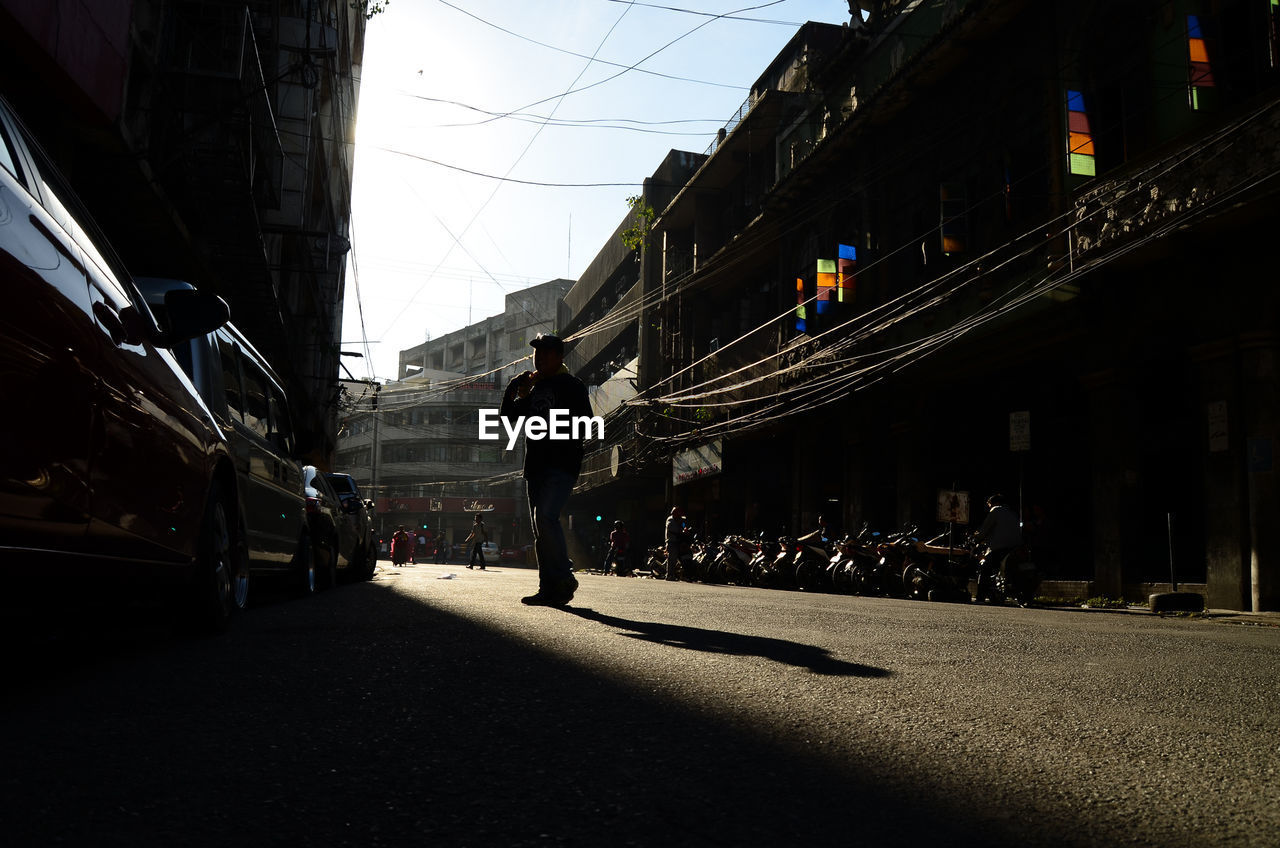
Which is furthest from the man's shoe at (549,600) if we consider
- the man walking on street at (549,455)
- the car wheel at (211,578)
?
the car wheel at (211,578)

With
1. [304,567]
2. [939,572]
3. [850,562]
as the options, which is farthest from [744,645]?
[850,562]

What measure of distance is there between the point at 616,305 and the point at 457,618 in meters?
46.1

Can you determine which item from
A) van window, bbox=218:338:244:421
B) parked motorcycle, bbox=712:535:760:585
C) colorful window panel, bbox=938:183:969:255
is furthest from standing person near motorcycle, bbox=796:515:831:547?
van window, bbox=218:338:244:421

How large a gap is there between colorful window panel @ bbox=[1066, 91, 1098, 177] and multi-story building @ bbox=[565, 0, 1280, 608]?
3 cm

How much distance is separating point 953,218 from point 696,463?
16758mm

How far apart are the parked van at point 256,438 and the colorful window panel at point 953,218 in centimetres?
1389

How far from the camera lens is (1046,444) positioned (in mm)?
17781

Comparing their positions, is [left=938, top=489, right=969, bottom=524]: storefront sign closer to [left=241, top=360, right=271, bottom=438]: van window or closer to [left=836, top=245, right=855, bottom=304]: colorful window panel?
[left=836, top=245, right=855, bottom=304]: colorful window panel

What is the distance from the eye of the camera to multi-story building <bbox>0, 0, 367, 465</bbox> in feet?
34.3

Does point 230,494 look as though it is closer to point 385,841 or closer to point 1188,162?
point 385,841

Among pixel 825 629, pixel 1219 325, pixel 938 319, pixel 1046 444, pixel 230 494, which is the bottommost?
pixel 825 629

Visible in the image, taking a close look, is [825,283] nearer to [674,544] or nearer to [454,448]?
[674,544]

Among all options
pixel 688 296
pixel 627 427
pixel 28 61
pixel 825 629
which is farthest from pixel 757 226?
pixel 825 629

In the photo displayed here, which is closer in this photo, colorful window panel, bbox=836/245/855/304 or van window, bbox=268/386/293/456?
van window, bbox=268/386/293/456
